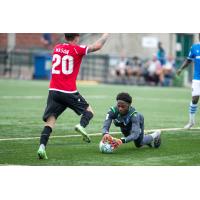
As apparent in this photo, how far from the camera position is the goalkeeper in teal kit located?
34.3ft

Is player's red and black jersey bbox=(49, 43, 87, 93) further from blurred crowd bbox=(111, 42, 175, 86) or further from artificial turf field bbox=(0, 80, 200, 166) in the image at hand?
blurred crowd bbox=(111, 42, 175, 86)

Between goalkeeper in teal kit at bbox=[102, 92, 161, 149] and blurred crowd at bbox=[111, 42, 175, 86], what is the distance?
753 inches

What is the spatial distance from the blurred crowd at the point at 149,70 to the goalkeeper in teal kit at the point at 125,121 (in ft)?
62.8

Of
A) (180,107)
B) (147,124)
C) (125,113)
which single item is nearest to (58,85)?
(125,113)

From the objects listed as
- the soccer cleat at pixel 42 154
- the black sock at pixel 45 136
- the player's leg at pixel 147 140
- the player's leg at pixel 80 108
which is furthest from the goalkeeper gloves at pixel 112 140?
the soccer cleat at pixel 42 154

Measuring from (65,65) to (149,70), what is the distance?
20.0 meters

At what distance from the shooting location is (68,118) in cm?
1536

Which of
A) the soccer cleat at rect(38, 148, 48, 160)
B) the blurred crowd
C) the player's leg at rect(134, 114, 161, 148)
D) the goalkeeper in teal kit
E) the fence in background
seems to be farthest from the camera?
the blurred crowd

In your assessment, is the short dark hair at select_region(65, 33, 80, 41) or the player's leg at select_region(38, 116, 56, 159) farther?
the short dark hair at select_region(65, 33, 80, 41)

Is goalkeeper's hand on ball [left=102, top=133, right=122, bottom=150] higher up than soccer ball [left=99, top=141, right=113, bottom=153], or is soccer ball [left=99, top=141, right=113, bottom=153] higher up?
goalkeeper's hand on ball [left=102, top=133, right=122, bottom=150]

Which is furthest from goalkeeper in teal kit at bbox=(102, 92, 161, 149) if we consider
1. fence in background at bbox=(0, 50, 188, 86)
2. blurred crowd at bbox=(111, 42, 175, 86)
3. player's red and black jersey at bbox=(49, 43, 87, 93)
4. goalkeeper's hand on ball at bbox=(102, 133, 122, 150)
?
blurred crowd at bbox=(111, 42, 175, 86)

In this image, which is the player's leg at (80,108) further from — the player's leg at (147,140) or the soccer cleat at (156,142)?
the soccer cleat at (156,142)
